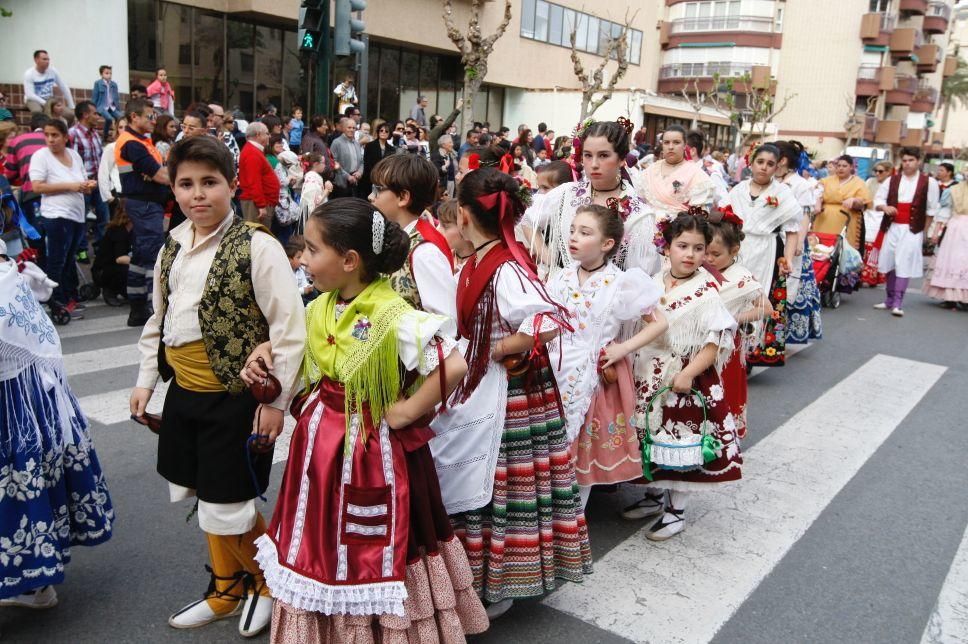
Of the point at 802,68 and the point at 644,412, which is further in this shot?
the point at 802,68

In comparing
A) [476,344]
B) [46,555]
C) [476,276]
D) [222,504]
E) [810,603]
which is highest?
[476,276]

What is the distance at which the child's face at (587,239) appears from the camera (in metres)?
3.63

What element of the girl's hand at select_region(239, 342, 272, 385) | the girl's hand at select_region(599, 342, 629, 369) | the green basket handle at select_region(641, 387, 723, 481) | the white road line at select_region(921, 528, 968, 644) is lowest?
the white road line at select_region(921, 528, 968, 644)

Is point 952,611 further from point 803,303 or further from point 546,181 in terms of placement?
point 803,303

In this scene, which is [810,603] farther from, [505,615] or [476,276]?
[476,276]

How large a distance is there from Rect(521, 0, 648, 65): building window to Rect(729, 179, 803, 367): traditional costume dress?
21269 mm

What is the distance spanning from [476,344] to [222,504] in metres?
1.07

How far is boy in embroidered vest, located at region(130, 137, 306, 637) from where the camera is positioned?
2725mm

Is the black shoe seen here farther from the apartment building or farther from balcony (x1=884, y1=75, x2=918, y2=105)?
balcony (x1=884, y1=75, x2=918, y2=105)

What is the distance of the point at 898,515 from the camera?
4469 millimetres

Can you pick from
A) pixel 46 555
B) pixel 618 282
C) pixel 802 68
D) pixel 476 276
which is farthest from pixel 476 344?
pixel 802 68

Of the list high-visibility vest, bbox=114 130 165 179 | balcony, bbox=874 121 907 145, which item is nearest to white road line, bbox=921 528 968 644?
high-visibility vest, bbox=114 130 165 179

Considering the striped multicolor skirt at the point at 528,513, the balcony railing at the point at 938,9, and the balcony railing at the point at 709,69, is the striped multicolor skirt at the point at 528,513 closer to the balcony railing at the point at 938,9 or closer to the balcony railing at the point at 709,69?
the balcony railing at the point at 709,69

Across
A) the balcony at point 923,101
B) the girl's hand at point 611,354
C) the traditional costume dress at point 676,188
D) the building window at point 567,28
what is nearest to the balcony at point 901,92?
the balcony at point 923,101
